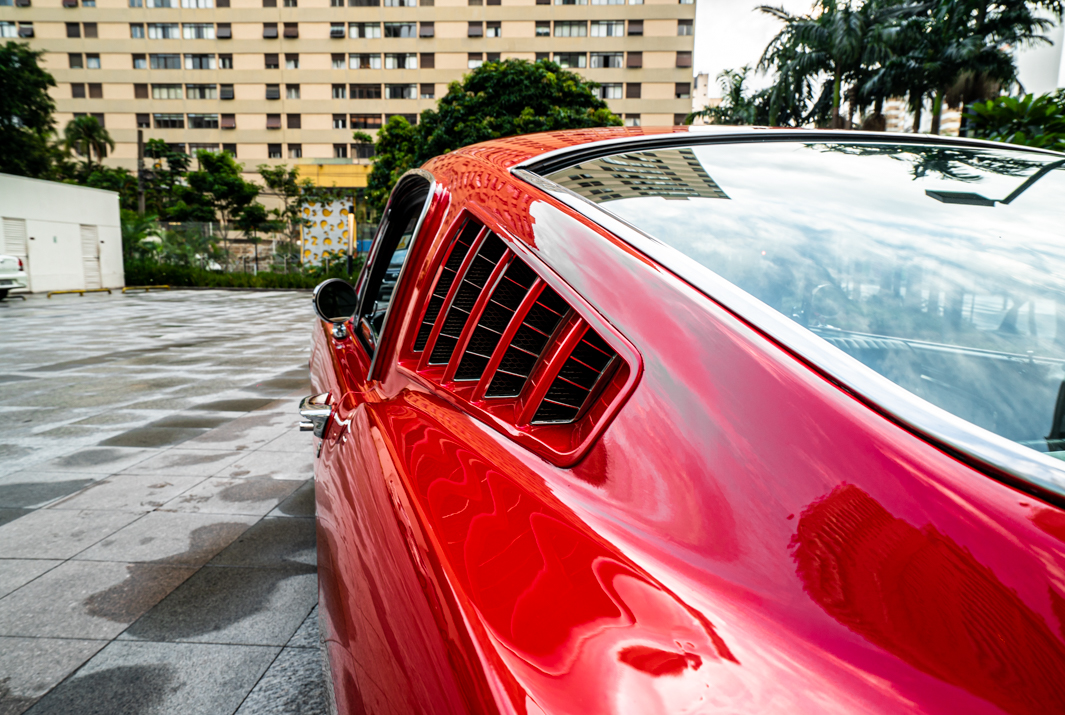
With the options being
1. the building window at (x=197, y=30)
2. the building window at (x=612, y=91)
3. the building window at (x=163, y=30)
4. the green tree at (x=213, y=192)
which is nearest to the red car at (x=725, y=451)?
the green tree at (x=213, y=192)

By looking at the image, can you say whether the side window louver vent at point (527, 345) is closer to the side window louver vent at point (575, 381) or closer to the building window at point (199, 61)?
the side window louver vent at point (575, 381)

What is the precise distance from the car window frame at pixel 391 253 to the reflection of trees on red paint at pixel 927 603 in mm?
1181

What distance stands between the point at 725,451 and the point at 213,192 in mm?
43417

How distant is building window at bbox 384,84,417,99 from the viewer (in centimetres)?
5397

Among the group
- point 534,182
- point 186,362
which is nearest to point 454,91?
point 186,362

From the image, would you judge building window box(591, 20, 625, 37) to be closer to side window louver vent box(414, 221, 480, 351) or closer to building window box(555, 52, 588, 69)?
building window box(555, 52, 588, 69)

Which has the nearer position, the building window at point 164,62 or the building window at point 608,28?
the building window at point 608,28

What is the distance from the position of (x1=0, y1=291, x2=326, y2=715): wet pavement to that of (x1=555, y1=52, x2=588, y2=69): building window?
52356 mm

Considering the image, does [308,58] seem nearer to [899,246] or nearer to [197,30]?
[197,30]

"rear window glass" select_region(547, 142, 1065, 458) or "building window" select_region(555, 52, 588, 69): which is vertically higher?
"building window" select_region(555, 52, 588, 69)

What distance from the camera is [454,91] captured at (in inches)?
696

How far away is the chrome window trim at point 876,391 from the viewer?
576mm

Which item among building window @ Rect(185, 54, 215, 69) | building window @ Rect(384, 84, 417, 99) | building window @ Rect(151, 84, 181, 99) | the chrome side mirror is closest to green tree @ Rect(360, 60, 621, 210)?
the chrome side mirror

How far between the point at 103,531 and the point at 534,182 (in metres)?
3.36
